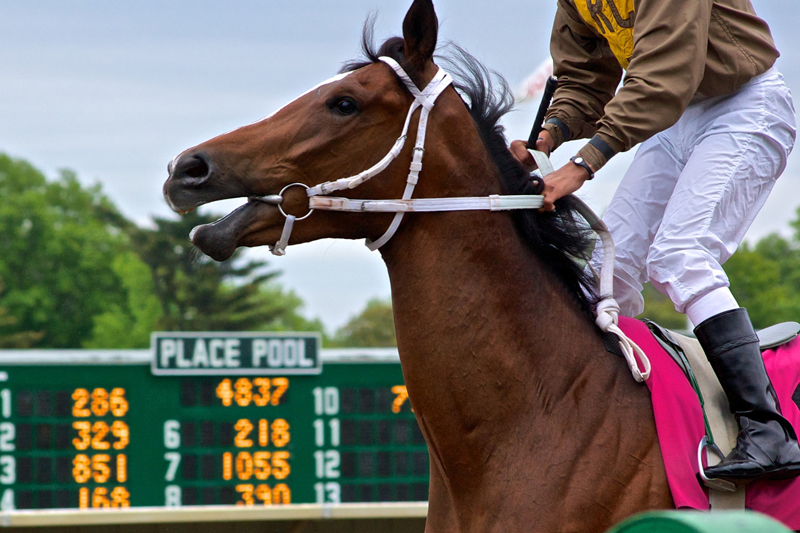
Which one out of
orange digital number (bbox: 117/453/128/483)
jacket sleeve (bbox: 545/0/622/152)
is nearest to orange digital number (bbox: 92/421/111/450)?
orange digital number (bbox: 117/453/128/483)

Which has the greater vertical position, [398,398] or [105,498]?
[398,398]

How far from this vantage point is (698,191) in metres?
2.44

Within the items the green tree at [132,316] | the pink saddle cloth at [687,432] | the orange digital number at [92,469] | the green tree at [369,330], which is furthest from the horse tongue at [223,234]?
the green tree at [369,330]

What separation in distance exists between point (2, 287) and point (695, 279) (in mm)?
42021

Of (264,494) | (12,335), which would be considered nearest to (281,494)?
(264,494)

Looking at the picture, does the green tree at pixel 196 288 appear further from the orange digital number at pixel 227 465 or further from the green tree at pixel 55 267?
the orange digital number at pixel 227 465

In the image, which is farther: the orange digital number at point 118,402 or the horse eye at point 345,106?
the orange digital number at point 118,402

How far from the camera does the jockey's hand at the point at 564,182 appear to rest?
2.40m

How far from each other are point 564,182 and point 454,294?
44cm

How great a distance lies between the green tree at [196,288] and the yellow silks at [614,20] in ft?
97.1

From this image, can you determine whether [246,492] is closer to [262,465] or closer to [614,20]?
[262,465]

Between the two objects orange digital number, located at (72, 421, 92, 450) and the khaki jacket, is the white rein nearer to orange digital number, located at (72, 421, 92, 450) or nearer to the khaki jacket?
the khaki jacket

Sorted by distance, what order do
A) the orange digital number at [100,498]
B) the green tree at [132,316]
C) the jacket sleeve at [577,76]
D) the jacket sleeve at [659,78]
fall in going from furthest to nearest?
1. the green tree at [132,316]
2. the orange digital number at [100,498]
3. the jacket sleeve at [577,76]
4. the jacket sleeve at [659,78]

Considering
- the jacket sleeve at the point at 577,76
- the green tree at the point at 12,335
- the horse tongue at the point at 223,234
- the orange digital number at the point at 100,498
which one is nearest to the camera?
the horse tongue at the point at 223,234
